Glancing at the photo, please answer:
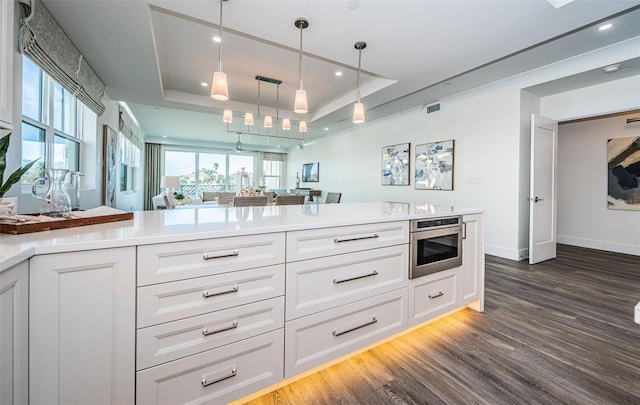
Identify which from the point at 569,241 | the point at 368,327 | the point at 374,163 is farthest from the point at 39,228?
the point at 569,241

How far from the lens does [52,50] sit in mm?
2240

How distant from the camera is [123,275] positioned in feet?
3.19

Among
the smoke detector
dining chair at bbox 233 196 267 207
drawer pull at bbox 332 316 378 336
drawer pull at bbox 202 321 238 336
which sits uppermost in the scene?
the smoke detector

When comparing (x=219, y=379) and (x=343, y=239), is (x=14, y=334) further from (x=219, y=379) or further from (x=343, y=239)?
(x=343, y=239)

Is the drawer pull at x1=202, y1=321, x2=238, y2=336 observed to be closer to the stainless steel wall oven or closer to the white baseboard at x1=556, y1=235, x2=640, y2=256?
the stainless steel wall oven

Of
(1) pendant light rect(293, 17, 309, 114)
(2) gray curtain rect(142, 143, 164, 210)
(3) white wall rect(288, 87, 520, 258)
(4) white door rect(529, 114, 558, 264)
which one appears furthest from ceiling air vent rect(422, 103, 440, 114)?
(2) gray curtain rect(142, 143, 164, 210)

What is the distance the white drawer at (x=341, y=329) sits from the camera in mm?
1353

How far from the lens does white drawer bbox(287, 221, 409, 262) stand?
1.34m

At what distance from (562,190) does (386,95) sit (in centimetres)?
372

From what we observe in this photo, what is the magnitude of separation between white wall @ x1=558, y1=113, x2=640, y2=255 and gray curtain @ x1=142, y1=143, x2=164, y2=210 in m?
10.6

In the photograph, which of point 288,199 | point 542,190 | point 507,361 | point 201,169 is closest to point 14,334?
point 507,361

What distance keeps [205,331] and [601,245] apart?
19.7ft

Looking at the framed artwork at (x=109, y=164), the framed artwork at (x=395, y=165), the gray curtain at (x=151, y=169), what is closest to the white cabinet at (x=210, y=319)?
the framed artwork at (x=109, y=164)

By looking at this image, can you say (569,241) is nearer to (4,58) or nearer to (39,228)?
(39,228)
